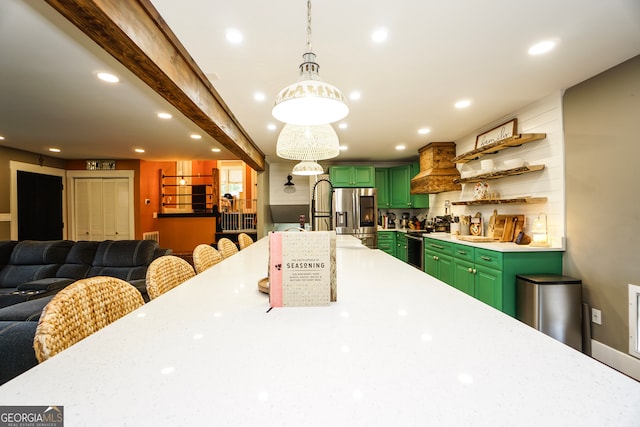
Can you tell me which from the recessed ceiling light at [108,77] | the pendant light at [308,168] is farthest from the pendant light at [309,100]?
the pendant light at [308,168]

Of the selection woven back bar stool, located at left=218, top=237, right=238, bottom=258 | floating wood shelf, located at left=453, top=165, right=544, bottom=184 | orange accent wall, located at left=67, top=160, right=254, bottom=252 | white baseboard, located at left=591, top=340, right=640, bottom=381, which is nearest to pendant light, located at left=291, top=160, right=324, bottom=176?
woven back bar stool, located at left=218, top=237, right=238, bottom=258

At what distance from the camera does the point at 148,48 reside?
5.52 feet

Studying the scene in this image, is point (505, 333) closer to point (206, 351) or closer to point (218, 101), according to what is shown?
point (206, 351)

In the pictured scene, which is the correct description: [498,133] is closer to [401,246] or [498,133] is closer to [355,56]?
[355,56]

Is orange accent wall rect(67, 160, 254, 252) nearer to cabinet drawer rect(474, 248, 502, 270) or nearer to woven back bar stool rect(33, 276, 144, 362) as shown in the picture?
cabinet drawer rect(474, 248, 502, 270)

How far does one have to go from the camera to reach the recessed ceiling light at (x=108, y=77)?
2.45 m

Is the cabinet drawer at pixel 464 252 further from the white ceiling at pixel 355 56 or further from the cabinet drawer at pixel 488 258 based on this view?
the white ceiling at pixel 355 56

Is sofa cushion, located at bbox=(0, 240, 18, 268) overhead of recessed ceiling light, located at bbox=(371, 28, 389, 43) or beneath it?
beneath

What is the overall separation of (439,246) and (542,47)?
263cm

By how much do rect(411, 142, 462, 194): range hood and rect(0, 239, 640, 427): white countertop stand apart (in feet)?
13.6

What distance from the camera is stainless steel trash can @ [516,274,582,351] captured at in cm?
254

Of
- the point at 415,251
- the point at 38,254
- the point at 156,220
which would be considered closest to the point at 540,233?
the point at 415,251

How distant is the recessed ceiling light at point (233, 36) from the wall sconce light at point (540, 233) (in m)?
3.17

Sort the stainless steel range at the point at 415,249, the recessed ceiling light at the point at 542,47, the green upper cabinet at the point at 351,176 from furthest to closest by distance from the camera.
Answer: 1. the green upper cabinet at the point at 351,176
2. the stainless steel range at the point at 415,249
3. the recessed ceiling light at the point at 542,47
